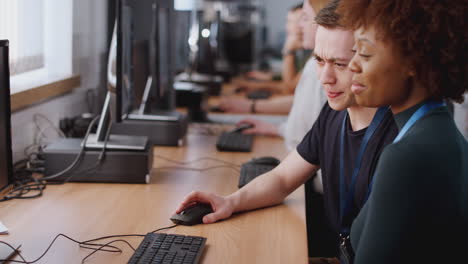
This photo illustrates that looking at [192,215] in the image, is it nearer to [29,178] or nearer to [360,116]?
[360,116]

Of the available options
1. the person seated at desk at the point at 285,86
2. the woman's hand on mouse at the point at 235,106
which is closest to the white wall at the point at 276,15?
the person seated at desk at the point at 285,86

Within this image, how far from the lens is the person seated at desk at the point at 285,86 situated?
3.70 metres

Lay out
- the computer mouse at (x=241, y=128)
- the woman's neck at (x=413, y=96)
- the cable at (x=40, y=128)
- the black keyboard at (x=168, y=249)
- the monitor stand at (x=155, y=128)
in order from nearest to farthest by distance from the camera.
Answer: the woman's neck at (x=413, y=96) → the black keyboard at (x=168, y=249) → the cable at (x=40, y=128) → the monitor stand at (x=155, y=128) → the computer mouse at (x=241, y=128)

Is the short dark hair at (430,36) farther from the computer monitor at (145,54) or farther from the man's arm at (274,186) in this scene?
the computer monitor at (145,54)

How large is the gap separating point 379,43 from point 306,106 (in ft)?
4.34

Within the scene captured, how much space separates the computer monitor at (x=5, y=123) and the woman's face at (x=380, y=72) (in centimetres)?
79

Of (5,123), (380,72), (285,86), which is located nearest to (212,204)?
(5,123)

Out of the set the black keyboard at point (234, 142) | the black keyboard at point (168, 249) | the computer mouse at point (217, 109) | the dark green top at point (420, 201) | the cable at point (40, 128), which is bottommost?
the computer mouse at point (217, 109)

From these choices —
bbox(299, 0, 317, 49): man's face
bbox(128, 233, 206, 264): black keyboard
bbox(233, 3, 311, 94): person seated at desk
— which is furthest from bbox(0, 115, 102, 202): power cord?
bbox(233, 3, 311, 94): person seated at desk

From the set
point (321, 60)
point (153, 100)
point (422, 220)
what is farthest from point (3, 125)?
point (153, 100)

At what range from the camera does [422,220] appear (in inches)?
42.1

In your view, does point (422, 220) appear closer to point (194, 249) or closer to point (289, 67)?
point (194, 249)

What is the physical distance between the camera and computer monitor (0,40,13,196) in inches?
55.3

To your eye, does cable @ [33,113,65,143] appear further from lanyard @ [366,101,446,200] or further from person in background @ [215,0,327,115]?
lanyard @ [366,101,446,200]
